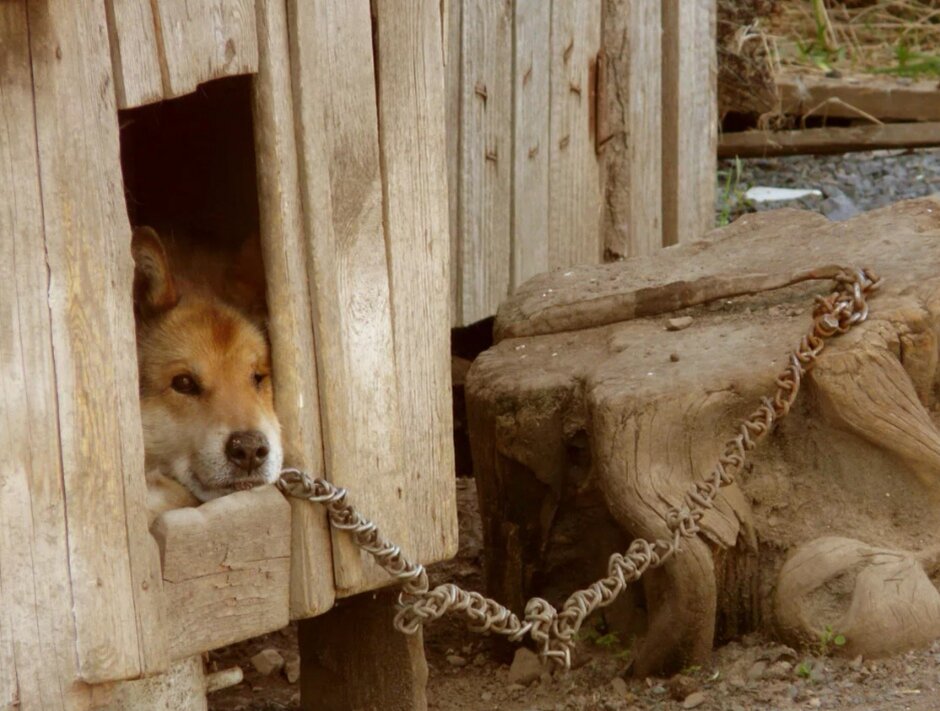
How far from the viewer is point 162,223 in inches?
203

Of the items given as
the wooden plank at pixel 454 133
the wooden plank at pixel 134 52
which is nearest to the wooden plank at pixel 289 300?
the wooden plank at pixel 134 52

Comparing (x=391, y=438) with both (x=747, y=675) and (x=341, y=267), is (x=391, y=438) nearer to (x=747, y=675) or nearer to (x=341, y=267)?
(x=341, y=267)

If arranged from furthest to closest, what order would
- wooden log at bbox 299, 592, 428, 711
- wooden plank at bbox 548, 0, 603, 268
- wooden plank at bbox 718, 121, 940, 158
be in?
1. wooden plank at bbox 718, 121, 940, 158
2. wooden plank at bbox 548, 0, 603, 268
3. wooden log at bbox 299, 592, 428, 711

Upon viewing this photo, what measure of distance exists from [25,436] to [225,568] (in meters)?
0.68

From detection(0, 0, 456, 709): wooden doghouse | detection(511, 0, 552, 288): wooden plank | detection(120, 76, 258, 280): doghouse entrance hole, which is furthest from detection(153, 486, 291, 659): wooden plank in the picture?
detection(511, 0, 552, 288): wooden plank

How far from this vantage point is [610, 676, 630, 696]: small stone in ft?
13.9

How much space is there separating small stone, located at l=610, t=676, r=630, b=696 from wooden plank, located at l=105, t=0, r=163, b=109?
2.12 m

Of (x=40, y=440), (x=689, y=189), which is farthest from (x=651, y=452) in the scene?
(x=689, y=189)

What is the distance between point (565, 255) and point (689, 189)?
0.86 m

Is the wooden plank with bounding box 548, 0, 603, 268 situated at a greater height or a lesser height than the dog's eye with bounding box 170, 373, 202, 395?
greater

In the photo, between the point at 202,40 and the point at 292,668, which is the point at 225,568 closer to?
the point at 202,40

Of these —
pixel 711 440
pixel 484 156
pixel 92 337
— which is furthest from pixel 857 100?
pixel 92 337

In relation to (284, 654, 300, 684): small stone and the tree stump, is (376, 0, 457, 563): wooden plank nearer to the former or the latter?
the tree stump

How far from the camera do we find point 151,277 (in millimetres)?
4379
